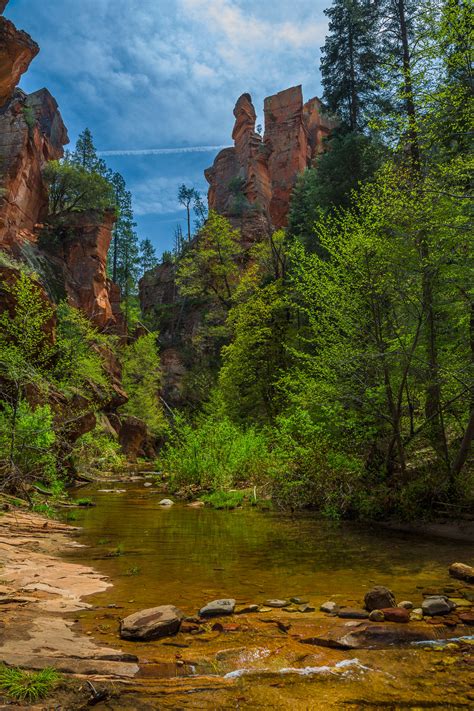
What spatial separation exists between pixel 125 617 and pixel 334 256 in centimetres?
1047

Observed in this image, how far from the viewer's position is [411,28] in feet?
59.4

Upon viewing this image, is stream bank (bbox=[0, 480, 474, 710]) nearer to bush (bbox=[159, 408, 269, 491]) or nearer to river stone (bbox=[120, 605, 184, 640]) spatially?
river stone (bbox=[120, 605, 184, 640])

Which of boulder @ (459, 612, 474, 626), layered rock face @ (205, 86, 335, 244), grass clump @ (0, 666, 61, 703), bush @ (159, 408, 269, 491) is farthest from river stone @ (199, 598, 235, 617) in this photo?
layered rock face @ (205, 86, 335, 244)

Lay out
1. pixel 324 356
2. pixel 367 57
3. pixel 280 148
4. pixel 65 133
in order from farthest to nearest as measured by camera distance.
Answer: pixel 280 148 → pixel 65 133 → pixel 367 57 → pixel 324 356

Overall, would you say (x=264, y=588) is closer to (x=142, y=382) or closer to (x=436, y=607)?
(x=436, y=607)

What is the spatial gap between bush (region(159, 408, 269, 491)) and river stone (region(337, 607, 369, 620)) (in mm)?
11333

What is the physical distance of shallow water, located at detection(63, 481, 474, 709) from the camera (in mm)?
3045

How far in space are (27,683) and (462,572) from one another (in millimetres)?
5221

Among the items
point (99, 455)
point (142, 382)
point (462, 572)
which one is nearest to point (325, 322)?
point (462, 572)

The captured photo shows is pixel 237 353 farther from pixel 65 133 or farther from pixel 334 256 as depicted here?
pixel 65 133

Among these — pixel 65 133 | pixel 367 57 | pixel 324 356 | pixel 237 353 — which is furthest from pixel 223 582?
pixel 65 133

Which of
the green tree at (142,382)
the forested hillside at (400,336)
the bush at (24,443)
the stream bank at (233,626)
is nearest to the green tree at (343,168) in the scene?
the forested hillside at (400,336)

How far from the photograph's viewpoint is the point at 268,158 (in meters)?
68.1

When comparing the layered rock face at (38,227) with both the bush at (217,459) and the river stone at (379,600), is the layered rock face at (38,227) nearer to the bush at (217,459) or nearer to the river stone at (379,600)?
the bush at (217,459)
